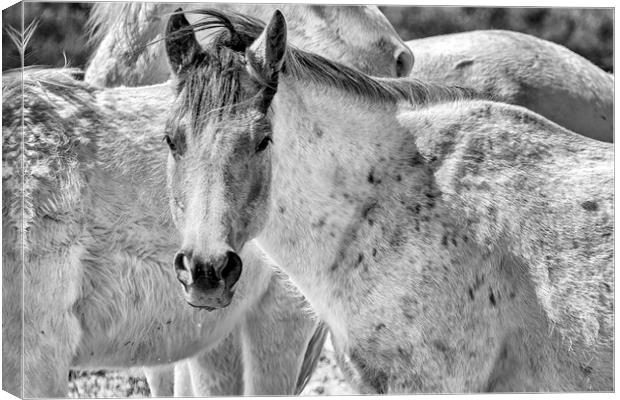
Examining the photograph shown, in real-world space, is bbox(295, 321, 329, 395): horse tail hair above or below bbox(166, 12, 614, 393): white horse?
below

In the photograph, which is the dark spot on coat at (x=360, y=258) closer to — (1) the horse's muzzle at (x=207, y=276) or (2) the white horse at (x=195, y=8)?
(1) the horse's muzzle at (x=207, y=276)

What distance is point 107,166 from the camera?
3.99 metres

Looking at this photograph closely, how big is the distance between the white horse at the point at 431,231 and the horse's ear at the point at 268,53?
0.7 inches

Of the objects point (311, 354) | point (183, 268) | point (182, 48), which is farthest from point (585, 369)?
point (182, 48)

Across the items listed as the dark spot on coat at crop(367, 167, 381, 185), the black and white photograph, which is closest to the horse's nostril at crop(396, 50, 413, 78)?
the black and white photograph

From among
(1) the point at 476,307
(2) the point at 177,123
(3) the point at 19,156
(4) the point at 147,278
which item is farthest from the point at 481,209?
(3) the point at 19,156

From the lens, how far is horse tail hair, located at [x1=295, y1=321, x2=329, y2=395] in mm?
3840

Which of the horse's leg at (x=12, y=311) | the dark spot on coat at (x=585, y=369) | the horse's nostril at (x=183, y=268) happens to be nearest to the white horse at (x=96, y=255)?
the horse's leg at (x=12, y=311)

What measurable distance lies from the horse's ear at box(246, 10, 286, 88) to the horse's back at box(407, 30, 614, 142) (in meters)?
2.02

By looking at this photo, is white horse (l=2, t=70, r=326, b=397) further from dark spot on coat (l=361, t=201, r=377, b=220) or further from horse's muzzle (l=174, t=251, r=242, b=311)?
horse's muzzle (l=174, t=251, r=242, b=311)

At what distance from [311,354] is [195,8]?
1.40 metres

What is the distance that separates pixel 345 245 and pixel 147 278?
0.84 m

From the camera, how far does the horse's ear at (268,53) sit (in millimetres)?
Answer: 3225

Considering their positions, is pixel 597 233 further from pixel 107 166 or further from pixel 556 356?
pixel 107 166
